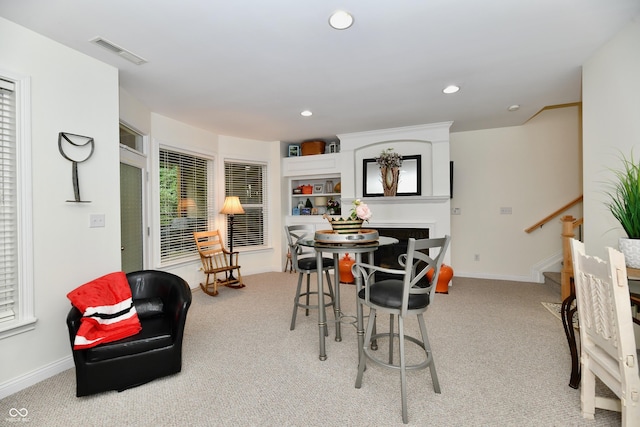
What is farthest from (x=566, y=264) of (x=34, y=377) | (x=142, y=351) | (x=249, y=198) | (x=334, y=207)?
(x=34, y=377)

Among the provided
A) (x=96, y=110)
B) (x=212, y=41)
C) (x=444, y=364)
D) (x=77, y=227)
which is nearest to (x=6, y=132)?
(x=96, y=110)

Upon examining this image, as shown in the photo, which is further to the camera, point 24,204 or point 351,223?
point 351,223

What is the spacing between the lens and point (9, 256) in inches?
79.4

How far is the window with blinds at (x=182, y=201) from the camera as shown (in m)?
4.09

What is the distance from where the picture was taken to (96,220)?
244 cm

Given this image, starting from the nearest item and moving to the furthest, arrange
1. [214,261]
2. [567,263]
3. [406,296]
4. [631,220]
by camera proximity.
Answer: [406,296]
[631,220]
[567,263]
[214,261]

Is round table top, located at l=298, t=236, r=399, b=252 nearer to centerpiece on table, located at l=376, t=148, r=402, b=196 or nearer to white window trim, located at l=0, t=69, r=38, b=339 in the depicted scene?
white window trim, located at l=0, t=69, r=38, b=339

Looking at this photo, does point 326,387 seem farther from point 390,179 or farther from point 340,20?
point 390,179

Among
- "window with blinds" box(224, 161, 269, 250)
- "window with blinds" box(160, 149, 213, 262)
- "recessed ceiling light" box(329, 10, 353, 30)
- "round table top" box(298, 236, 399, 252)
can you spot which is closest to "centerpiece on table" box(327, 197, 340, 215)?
"window with blinds" box(224, 161, 269, 250)

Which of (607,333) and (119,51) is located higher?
(119,51)

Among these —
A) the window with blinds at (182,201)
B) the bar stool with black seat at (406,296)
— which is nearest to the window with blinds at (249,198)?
the window with blinds at (182,201)

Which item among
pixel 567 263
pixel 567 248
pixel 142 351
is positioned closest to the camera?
pixel 142 351

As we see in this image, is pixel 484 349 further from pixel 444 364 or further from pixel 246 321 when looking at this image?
pixel 246 321

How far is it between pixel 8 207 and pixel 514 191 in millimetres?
5953
